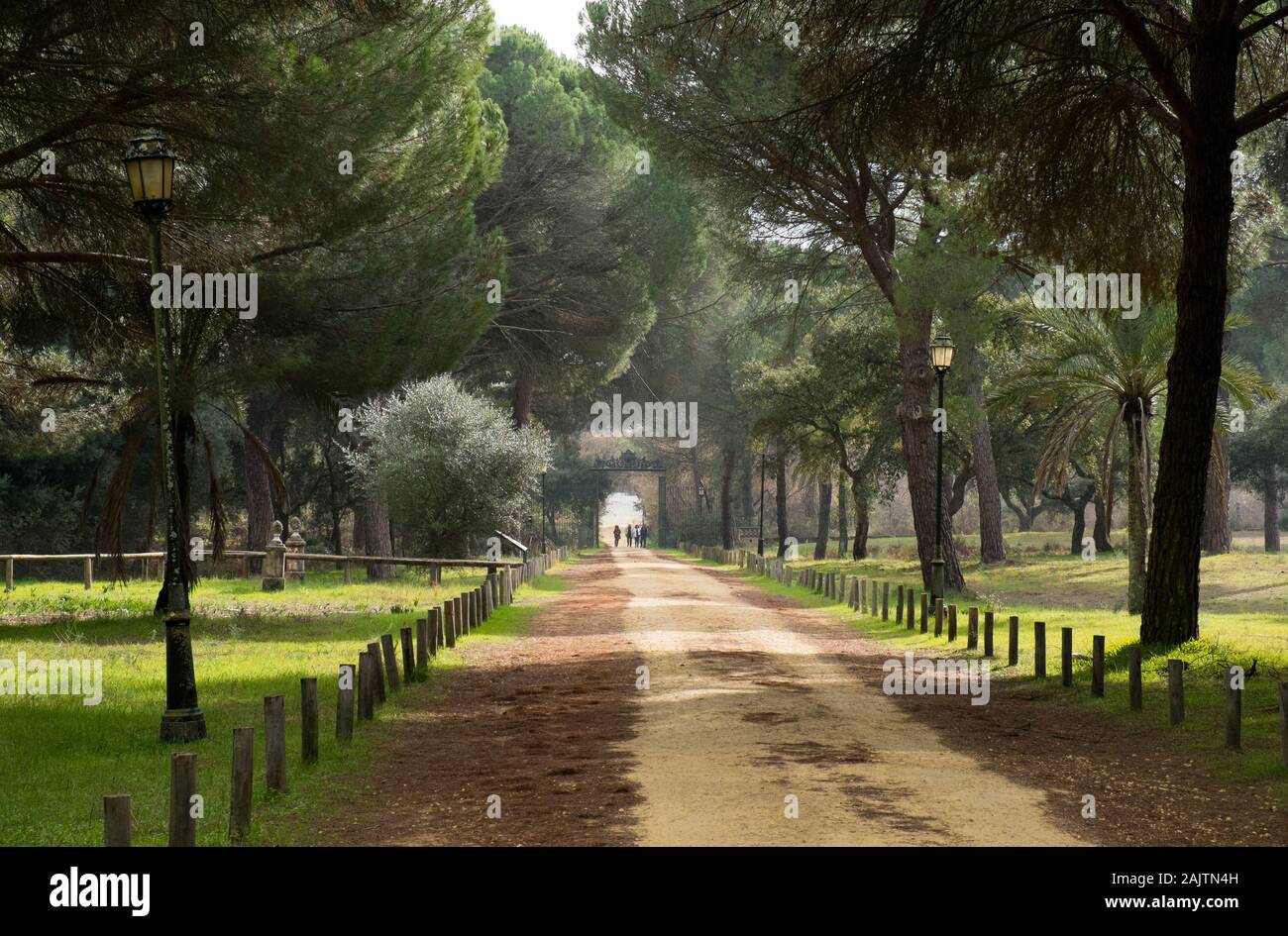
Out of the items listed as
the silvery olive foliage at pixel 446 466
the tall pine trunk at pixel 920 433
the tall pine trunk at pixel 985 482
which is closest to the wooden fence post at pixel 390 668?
the tall pine trunk at pixel 920 433

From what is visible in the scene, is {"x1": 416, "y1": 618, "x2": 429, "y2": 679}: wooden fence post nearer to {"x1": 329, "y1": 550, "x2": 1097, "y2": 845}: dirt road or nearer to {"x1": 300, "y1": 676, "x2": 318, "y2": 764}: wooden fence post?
{"x1": 329, "y1": 550, "x2": 1097, "y2": 845}: dirt road

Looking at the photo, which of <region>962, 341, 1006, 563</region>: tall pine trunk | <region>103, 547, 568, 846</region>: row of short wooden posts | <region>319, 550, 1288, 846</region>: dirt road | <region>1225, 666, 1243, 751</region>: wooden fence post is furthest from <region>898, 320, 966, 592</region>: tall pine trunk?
<region>1225, 666, 1243, 751</region>: wooden fence post

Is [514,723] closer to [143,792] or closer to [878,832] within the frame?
[143,792]

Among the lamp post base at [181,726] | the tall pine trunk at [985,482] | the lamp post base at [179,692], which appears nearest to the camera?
the lamp post base at [179,692]

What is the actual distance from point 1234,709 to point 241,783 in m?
7.91

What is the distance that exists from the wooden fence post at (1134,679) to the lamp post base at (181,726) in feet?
28.7

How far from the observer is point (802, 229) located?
94.8ft

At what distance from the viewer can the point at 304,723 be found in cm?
1070

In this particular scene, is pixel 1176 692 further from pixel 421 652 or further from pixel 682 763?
pixel 421 652

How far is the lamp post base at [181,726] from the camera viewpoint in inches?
458

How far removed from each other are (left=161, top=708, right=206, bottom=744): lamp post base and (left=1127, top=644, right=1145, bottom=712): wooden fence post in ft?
28.7

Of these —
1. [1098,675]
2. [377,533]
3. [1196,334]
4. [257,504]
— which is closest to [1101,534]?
[377,533]

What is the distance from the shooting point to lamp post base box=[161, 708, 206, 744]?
1164cm

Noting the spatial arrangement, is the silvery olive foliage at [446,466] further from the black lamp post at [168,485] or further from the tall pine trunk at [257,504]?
the black lamp post at [168,485]
